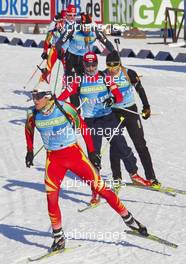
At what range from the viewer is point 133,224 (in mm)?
8445

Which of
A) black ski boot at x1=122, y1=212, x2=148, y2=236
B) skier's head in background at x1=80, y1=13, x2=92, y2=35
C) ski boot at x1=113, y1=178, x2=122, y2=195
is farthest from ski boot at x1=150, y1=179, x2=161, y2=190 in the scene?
skier's head in background at x1=80, y1=13, x2=92, y2=35

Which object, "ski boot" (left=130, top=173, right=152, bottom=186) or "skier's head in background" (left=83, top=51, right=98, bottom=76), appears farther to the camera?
"ski boot" (left=130, top=173, right=152, bottom=186)

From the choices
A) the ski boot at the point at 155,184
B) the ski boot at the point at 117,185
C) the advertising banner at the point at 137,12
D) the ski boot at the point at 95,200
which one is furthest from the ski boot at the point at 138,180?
the advertising banner at the point at 137,12

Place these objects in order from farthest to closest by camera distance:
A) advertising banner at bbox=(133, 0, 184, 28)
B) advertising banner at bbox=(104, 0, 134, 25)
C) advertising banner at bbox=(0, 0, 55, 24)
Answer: advertising banner at bbox=(0, 0, 55, 24), advertising banner at bbox=(133, 0, 184, 28), advertising banner at bbox=(104, 0, 134, 25)

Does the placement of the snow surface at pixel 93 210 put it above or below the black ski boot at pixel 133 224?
below

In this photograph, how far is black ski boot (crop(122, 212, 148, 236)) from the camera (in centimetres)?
840

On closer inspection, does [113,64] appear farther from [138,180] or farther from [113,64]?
[138,180]

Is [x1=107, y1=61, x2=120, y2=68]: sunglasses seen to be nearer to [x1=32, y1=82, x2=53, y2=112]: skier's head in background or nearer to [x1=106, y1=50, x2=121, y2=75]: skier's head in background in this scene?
[x1=106, y1=50, x2=121, y2=75]: skier's head in background

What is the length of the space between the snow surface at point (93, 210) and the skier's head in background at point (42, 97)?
1.66m

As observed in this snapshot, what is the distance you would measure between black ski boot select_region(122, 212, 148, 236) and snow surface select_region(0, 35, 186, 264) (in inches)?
7.1

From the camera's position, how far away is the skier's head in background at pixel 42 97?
7.95m

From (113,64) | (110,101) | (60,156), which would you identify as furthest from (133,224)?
(113,64)

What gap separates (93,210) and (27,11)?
24093 millimetres

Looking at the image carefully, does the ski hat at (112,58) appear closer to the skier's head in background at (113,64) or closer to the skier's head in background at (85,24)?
the skier's head in background at (113,64)
